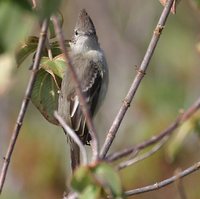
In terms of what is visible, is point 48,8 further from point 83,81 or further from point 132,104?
point 132,104

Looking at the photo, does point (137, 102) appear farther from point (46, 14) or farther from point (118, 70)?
point (46, 14)

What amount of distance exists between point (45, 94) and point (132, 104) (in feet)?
11.5

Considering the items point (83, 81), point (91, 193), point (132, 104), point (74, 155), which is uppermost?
point (132, 104)

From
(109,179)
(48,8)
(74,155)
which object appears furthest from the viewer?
(74,155)

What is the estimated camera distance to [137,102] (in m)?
6.19

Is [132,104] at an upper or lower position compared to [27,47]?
upper

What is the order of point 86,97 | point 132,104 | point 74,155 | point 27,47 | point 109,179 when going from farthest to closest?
point 132,104 < point 86,97 < point 74,155 < point 27,47 < point 109,179

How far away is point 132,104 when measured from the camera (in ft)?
21.5

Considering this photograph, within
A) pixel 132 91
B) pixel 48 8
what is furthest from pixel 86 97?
pixel 48 8

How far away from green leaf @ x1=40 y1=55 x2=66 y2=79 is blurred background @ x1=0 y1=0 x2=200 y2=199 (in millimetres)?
1770

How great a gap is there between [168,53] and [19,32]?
5054 millimetres

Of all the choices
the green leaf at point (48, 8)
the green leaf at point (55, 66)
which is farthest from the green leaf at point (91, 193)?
the green leaf at point (55, 66)

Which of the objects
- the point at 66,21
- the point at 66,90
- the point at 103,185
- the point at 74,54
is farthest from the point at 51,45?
the point at 66,21

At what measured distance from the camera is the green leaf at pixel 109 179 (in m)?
1.60
